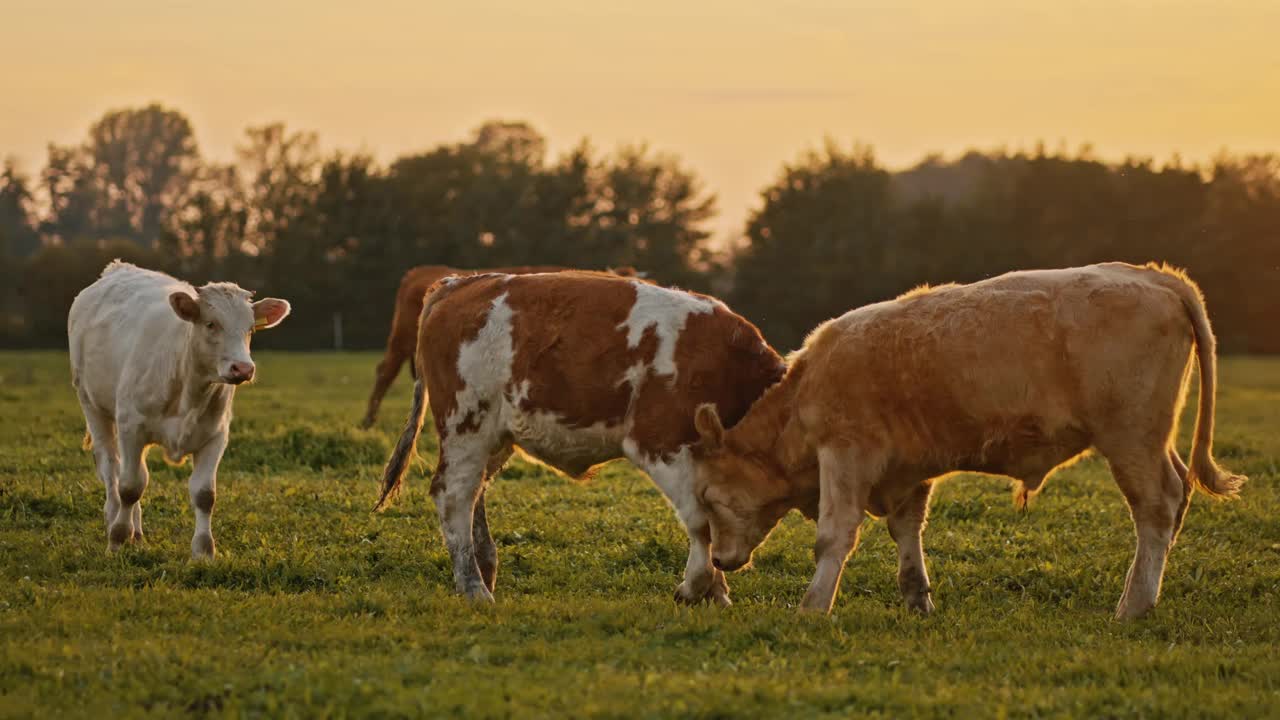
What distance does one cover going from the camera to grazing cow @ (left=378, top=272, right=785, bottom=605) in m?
8.47

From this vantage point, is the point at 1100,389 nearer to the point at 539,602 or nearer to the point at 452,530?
the point at 539,602

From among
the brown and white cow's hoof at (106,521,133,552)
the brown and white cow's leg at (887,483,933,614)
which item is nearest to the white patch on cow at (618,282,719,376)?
the brown and white cow's leg at (887,483,933,614)

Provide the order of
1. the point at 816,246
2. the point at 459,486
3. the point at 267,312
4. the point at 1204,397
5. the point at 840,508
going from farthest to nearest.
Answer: the point at 816,246 < the point at 267,312 < the point at 459,486 < the point at 1204,397 < the point at 840,508

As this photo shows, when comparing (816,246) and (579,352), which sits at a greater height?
(579,352)

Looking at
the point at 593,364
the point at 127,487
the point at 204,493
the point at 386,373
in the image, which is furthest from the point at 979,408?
the point at 386,373

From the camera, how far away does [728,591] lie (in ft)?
29.8

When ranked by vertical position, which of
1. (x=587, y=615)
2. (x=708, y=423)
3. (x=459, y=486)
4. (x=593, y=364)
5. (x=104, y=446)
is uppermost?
(x=593, y=364)

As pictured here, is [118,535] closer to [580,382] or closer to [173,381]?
[173,381]

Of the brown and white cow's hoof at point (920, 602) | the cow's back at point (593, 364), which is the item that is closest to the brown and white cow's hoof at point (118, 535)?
the cow's back at point (593, 364)

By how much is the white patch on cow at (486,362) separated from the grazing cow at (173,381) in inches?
69.0

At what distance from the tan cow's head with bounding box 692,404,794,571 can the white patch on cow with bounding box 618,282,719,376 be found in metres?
0.46

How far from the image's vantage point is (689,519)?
8555mm

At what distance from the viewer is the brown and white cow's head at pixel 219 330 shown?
987 centimetres

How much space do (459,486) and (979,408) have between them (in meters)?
3.18
